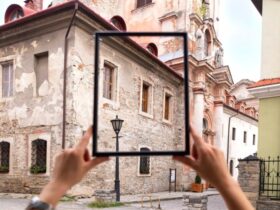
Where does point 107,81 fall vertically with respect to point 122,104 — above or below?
above

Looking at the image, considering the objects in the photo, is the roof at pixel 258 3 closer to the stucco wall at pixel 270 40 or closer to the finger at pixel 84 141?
the stucco wall at pixel 270 40

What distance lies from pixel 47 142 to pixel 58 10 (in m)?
4.60

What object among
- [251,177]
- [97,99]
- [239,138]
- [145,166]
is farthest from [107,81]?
[239,138]

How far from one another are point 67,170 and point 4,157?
14.7 metres

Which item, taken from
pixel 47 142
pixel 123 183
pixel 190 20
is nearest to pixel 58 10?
pixel 47 142

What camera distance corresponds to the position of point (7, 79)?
15.4m

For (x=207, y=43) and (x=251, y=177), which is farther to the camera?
(x=207, y=43)

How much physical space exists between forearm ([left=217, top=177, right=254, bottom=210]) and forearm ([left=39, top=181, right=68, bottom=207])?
49 cm

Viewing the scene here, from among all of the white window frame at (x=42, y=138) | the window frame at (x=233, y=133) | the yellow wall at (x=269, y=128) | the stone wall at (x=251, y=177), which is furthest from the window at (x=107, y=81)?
the window frame at (x=233, y=133)

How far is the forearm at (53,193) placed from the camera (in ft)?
3.98

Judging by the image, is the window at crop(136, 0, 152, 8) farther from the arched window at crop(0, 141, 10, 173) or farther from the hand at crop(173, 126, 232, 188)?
the hand at crop(173, 126, 232, 188)

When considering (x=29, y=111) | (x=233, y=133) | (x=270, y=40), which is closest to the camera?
(x=270, y=40)

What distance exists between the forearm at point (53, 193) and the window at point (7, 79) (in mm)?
14627

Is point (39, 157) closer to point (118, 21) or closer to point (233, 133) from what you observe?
point (118, 21)
